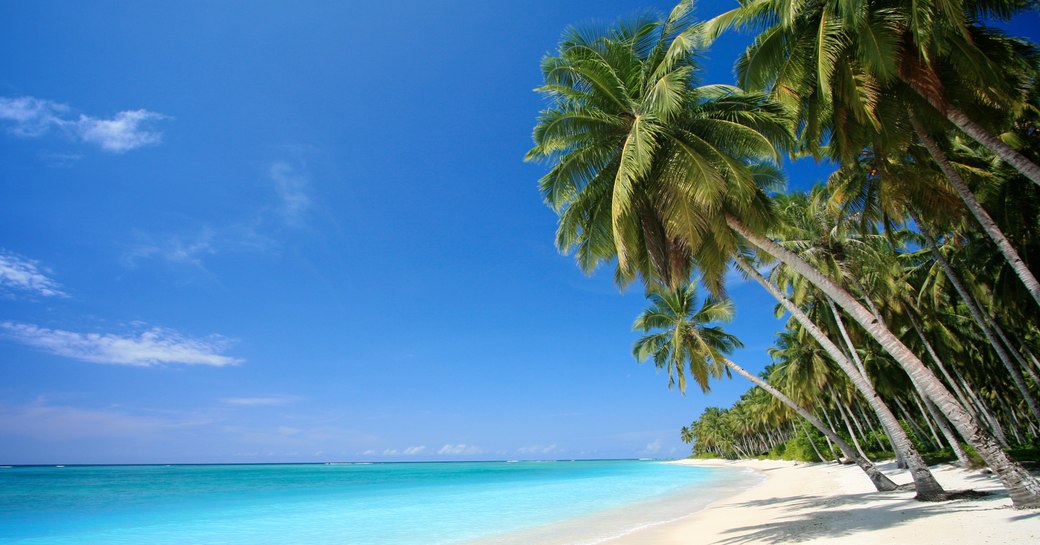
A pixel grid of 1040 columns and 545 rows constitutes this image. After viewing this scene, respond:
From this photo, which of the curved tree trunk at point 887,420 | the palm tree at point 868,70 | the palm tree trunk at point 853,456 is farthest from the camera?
the palm tree trunk at point 853,456

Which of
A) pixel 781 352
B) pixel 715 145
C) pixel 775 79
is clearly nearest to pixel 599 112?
pixel 715 145

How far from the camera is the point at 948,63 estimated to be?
26.2 ft

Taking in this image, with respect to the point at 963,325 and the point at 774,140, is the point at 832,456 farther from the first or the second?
the point at 774,140

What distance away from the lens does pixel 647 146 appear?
8484 mm

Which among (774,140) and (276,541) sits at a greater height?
(774,140)

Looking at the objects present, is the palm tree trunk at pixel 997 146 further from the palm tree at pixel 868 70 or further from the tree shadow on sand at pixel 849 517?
the tree shadow on sand at pixel 849 517

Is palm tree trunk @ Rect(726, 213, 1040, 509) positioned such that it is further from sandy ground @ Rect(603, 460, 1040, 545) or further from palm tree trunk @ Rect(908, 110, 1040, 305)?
palm tree trunk @ Rect(908, 110, 1040, 305)

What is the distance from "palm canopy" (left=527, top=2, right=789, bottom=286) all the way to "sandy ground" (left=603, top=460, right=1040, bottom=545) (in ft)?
18.2

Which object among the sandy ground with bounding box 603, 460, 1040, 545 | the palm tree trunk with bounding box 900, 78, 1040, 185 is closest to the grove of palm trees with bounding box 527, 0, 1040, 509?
the palm tree trunk with bounding box 900, 78, 1040, 185

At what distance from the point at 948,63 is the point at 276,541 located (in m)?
20.4

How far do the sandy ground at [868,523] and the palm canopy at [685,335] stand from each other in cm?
612

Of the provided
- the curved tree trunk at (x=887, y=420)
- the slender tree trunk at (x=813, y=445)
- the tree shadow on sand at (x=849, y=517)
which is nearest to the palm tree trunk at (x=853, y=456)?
the tree shadow on sand at (x=849, y=517)

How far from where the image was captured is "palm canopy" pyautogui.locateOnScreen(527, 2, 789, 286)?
28.8 feet

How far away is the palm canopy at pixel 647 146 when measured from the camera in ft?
28.8
